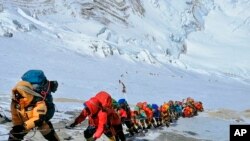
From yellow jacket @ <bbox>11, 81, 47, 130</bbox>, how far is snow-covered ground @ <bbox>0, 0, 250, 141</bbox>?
4402 mm

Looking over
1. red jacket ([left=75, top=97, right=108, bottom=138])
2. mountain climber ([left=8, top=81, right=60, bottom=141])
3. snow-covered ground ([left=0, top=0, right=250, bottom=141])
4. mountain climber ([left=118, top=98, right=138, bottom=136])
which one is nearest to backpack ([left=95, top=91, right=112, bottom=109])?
red jacket ([left=75, top=97, right=108, bottom=138])

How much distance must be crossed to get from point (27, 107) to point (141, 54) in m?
81.3

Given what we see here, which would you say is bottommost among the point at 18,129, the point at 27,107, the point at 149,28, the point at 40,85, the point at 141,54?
the point at 18,129

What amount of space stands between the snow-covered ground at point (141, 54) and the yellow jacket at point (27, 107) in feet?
14.4

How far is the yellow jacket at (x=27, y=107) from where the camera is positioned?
742cm

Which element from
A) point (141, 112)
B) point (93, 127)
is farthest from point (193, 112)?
point (93, 127)

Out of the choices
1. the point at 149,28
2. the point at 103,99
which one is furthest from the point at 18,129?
the point at 149,28

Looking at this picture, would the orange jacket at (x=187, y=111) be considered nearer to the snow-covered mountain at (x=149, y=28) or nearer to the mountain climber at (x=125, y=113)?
the mountain climber at (x=125, y=113)

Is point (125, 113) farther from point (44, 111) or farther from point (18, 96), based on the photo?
point (44, 111)

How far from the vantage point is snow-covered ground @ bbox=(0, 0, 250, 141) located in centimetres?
3225

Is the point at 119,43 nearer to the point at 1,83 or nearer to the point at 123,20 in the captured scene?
the point at 123,20

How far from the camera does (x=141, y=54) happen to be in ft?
292

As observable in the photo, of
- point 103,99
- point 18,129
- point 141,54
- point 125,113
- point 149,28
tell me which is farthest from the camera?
point 149,28

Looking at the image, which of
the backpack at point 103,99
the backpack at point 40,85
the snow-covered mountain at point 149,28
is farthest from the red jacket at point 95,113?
the snow-covered mountain at point 149,28
